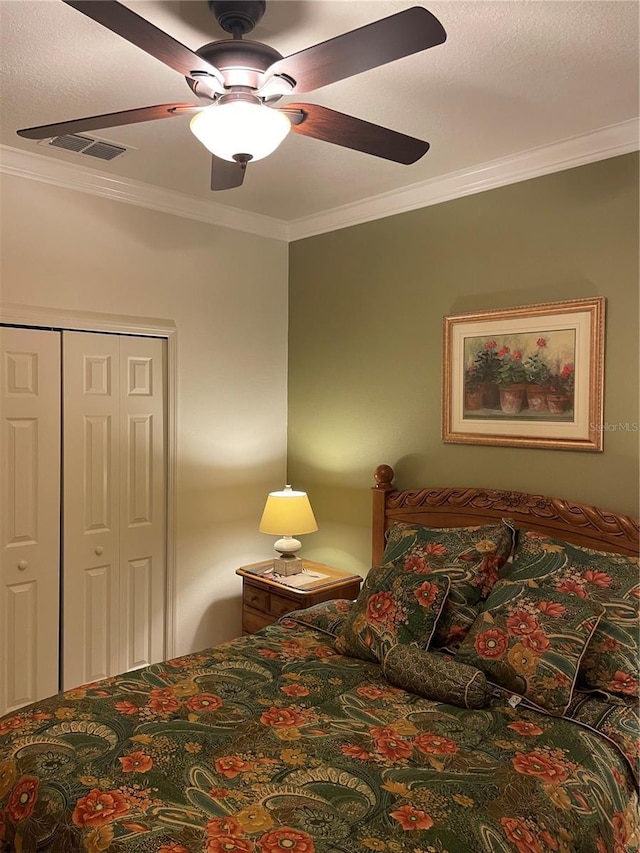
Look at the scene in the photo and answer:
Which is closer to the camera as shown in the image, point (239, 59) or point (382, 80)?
point (239, 59)

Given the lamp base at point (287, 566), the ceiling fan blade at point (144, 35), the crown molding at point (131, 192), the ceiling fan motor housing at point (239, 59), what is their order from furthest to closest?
the lamp base at point (287, 566), the crown molding at point (131, 192), the ceiling fan motor housing at point (239, 59), the ceiling fan blade at point (144, 35)

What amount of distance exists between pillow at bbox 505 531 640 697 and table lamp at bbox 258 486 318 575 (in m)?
1.29

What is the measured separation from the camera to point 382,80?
7.41ft

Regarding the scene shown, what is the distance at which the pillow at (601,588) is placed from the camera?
6.95 feet

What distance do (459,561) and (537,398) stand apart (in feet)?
2.82

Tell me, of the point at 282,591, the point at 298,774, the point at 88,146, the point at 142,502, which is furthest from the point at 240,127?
the point at 282,591

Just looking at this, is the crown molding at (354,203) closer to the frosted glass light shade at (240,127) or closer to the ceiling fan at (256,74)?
the ceiling fan at (256,74)

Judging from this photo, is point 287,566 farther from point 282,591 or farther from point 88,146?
point 88,146

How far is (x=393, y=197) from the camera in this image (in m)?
3.46

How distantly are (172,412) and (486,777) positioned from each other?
2452 mm

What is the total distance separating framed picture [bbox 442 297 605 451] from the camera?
2742mm

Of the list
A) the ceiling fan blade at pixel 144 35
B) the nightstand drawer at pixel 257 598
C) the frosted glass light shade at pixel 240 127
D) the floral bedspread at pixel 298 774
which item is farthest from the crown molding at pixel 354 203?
the floral bedspread at pixel 298 774

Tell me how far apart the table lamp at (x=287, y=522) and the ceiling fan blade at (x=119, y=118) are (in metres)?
2.12

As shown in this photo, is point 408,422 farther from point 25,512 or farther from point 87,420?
point 25,512
